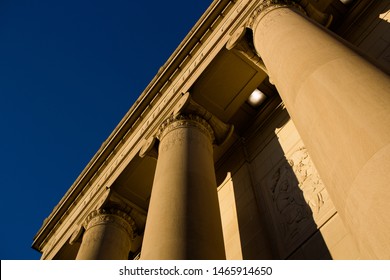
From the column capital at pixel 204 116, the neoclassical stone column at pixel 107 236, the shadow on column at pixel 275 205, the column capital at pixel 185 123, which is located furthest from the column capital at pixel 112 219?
the shadow on column at pixel 275 205

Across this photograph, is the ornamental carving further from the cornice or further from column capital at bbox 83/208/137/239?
column capital at bbox 83/208/137/239

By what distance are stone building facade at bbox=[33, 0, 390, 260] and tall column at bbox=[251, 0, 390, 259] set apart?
3cm

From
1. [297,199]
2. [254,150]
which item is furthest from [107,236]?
[297,199]

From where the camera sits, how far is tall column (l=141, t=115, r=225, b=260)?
11680mm

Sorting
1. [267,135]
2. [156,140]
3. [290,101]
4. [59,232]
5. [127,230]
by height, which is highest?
[290,101]

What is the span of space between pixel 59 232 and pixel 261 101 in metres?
18.6

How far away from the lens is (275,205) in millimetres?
16781

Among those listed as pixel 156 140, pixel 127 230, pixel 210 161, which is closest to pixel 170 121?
pixel 156 140

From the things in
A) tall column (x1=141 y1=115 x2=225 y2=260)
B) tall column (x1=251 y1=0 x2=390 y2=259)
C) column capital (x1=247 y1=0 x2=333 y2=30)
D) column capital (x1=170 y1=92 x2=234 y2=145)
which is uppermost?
column capital (x1=247 y1=0 x2=333 y2=30)

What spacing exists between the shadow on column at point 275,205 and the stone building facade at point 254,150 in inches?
2.4

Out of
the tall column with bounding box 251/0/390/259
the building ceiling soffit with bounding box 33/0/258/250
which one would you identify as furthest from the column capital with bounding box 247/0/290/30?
the tall column with bounding box 251/0/390/259

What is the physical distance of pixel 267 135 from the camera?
20812 millimetres
